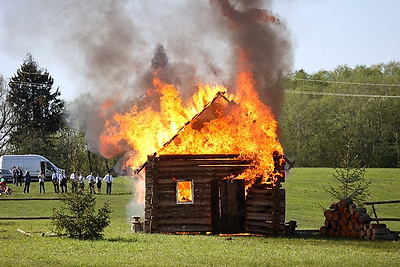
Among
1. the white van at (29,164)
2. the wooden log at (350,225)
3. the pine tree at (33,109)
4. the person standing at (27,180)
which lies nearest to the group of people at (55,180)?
the person standing at (27,180)

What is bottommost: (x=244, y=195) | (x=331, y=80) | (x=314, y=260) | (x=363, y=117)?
(x=314, y=260)

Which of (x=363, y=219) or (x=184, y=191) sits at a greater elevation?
(x=184, y=191)

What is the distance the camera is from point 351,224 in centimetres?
2625

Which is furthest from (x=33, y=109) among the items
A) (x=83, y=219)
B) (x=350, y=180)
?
(x=83, y=219)

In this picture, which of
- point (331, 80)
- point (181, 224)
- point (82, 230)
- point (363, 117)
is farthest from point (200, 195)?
point (331, 80)

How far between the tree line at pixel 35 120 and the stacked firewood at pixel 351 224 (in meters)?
54.2

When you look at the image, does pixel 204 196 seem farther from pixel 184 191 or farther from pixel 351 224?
pixel 351 224

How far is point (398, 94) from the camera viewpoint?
89.7m

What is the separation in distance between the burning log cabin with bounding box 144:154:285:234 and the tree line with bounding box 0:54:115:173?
2066 inches

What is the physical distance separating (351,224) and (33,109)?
216 feet

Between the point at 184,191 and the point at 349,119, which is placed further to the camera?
the point at 349,119

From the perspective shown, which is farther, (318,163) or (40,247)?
(318,163)

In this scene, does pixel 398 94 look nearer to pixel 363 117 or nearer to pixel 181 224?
pixel 363 117

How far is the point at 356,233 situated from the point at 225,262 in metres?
8.60
